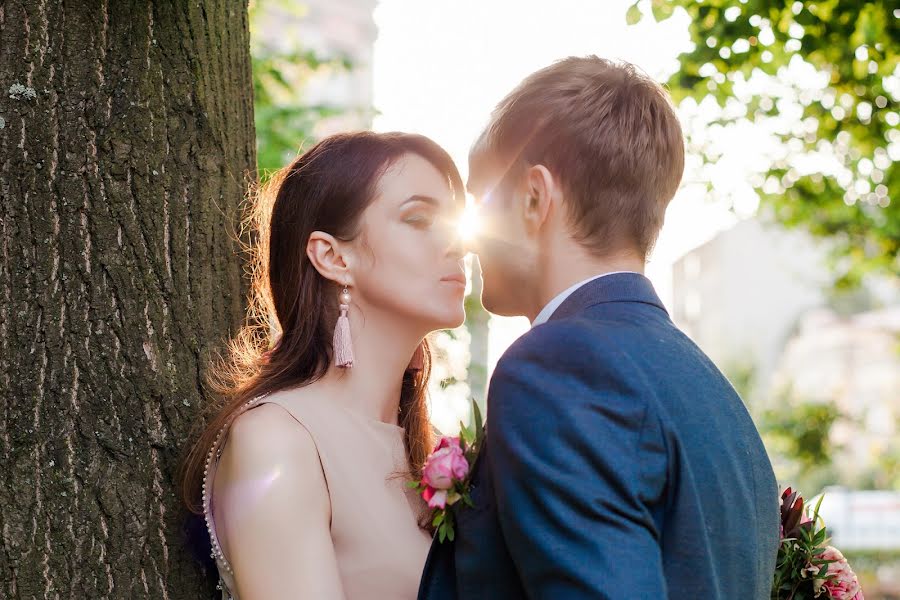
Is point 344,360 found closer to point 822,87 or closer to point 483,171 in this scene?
point 483,171

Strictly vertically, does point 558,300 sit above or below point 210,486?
above

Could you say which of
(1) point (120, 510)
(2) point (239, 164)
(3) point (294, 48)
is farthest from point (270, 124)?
(1) point (120, 510)

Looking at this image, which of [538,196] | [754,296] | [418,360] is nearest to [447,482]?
[538,196]

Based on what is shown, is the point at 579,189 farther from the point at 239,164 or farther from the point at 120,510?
the point at 120,510

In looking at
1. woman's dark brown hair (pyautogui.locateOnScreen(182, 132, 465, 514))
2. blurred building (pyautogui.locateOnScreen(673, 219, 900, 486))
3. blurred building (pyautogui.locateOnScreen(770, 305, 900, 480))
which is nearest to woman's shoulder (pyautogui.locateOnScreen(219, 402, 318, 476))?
woman's dark brown hair (pyautogui.locateOnScreen(182, 132, 465, 514))

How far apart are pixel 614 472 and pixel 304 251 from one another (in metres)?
1.38

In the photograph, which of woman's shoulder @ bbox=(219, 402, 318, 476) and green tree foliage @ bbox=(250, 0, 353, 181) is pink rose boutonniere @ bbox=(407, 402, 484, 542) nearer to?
woman's shoulder @ bbox=(219, 402, 318, 476)

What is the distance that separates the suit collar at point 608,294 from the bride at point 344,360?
757 millimetres

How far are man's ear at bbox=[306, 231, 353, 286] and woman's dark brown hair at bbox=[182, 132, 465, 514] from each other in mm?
26

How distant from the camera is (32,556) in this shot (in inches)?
92.1

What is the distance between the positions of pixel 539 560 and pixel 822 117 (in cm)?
664

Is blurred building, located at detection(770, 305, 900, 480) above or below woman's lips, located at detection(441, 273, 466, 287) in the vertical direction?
below

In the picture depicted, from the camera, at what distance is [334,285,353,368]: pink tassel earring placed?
2.70 metres

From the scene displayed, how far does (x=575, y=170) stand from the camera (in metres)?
2.14
